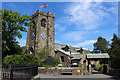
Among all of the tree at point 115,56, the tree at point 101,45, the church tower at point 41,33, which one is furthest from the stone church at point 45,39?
the tree at point 101,45

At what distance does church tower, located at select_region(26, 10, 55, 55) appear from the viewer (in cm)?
3771

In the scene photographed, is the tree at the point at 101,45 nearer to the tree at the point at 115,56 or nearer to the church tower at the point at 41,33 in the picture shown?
the tree at the point at 115,56

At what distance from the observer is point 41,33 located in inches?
1527

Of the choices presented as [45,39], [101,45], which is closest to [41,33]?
[45,39]

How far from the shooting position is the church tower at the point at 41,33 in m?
37.7

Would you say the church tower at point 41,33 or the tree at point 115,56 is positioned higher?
the church tower at point 41,33

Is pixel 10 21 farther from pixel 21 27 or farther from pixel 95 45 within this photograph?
pixel 95 45

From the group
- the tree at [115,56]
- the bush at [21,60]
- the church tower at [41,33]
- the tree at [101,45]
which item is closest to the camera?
the tree at [115,56]

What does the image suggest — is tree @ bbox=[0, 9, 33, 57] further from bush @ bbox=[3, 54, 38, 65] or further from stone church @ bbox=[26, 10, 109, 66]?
stone church @ bbox=[26, 10, 109, 66]

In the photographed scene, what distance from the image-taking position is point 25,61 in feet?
66.7

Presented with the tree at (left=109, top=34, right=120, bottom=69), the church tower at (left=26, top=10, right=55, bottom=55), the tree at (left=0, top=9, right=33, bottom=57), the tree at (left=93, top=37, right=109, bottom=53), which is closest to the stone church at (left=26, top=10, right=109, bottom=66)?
the church tower at (left=26, top=10, right=55, bottom=55)

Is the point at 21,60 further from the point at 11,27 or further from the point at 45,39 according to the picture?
the point at 45,39

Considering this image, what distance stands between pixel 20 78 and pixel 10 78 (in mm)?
1297

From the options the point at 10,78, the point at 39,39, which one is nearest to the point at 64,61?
the point at 39,39
